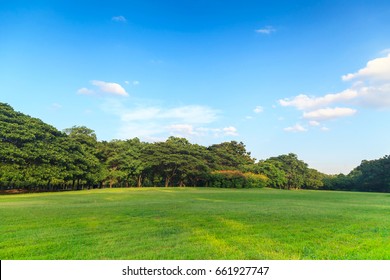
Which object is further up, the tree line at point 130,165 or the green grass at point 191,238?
the tree line at point 130,165

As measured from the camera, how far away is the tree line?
29.4 meters

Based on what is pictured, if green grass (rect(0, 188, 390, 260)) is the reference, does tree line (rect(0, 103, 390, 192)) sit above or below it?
above

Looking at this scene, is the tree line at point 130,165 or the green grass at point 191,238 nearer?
the green grass at point 191,238

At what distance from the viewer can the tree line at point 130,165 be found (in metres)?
29.4

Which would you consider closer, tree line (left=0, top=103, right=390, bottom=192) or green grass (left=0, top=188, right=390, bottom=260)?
green grass (left=0, top=188, right=390, bottom=260)

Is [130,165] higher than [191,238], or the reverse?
[130,165]

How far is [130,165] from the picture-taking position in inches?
1864

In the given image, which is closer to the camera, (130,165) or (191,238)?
(191,238)
